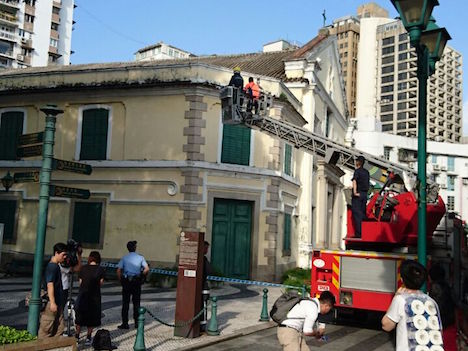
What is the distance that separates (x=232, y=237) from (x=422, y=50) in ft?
42.0

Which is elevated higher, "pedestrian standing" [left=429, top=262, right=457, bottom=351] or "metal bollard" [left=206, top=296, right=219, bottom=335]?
"pedestrian standing" [left=429, top=262, right=457, bottom=351]

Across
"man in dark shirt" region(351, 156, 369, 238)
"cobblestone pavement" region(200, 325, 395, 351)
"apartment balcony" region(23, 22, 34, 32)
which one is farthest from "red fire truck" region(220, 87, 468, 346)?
"apartment balcony" region(23, 22, 34, 32)

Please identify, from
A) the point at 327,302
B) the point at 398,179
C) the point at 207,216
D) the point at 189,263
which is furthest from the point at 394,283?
the point at 207,216

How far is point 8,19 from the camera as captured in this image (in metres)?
69.5

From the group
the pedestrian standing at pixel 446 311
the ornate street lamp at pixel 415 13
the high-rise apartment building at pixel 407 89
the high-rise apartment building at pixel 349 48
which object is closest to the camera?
the ornate street lamp at pixel 415 13

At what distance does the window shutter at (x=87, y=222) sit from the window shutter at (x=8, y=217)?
112 inches

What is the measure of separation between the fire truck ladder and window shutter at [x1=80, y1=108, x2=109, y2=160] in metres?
6.94

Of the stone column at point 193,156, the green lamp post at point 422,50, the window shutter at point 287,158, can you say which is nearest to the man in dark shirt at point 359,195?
the green lamp post at point 422,50

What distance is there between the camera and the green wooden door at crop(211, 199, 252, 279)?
18.7m

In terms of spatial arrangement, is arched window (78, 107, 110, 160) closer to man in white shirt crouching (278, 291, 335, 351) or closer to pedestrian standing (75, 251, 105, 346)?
pedestrian standing (75, 251, 105, 346)

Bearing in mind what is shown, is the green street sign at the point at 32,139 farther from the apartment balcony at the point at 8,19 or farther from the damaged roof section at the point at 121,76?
the apartment balcony at the point at 8,19

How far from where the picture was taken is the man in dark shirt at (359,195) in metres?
11.1

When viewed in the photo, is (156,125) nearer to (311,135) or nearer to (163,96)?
(163,96)

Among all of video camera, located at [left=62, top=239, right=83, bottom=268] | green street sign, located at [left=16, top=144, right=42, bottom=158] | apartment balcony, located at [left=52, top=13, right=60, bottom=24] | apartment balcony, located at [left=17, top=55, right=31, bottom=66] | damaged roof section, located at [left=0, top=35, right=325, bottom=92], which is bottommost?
video camera, located at [left=62, top=239, right=83, bottom=268]
